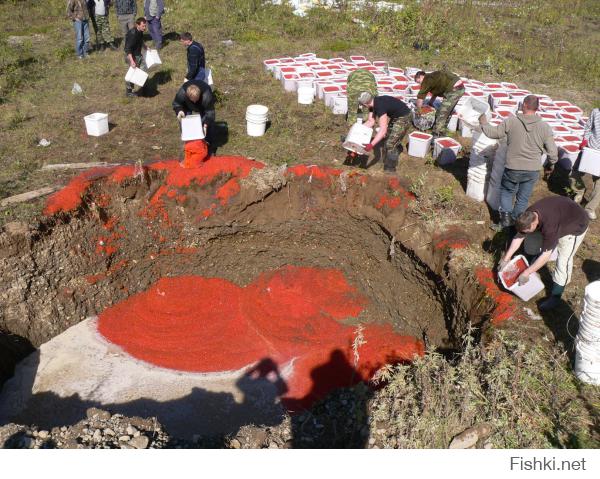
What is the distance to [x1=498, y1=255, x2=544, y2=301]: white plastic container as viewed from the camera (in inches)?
206

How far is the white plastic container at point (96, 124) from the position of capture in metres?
8.34

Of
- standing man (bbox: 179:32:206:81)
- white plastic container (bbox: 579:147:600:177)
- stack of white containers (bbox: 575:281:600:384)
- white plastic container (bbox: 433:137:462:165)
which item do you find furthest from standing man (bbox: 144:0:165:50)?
stack of white containers (bbox: 575:281:600:384)

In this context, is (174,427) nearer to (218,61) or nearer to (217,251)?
(217,251)

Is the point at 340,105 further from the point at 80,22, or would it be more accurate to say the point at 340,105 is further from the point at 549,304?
the point at 80,22

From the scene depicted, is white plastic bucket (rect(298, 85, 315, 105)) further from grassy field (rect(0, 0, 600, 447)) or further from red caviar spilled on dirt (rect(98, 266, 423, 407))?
red caviar spilled on dirt (rect(98, 266, 423, 407))

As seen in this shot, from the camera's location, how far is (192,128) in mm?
7035

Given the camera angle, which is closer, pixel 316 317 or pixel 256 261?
pixel 316 317

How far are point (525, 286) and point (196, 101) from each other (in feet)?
16.5

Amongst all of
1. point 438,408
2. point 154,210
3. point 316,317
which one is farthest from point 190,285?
point 438,408

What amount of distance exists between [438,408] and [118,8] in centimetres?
1083

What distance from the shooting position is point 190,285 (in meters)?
7.32

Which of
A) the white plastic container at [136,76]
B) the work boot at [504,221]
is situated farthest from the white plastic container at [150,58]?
the work boot at [504,221]

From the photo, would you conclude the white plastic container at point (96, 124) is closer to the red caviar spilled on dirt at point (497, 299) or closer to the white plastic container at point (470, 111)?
the white plastic container at point (470, 111)

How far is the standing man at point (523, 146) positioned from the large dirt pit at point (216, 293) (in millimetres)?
874
